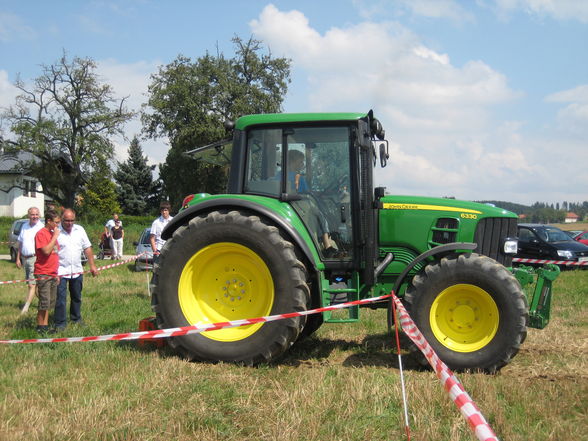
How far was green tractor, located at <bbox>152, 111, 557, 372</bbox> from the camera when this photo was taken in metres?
4.75

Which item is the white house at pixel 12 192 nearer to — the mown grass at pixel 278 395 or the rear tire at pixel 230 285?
the rear tire at pixel 230 285

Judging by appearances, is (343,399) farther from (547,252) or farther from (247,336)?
(547,252)

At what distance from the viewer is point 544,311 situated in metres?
5.11

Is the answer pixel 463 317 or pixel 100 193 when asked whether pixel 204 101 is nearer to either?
pixel 100 193

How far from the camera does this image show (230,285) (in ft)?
17.0

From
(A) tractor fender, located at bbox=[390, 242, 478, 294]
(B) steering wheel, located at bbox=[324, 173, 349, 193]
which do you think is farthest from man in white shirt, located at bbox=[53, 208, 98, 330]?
(A) tractor fender, located at bbox=[390, 242, 478, 294]

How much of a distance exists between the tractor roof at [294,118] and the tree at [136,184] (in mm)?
42125

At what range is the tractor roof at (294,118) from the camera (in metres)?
5.11

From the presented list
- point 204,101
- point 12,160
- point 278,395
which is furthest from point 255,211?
point 12,160

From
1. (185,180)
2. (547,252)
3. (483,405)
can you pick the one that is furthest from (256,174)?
(185,180)

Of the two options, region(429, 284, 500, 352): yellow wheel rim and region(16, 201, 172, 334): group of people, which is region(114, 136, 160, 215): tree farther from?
region(429, 284, 500, 352): yellow wheel rim

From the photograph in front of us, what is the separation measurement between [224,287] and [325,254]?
3.37 feet

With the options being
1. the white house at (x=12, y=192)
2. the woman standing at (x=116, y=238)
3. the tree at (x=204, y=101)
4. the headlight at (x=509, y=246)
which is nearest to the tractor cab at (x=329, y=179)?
the headlight at (x=509, y=246)

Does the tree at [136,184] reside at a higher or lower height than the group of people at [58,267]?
higher
